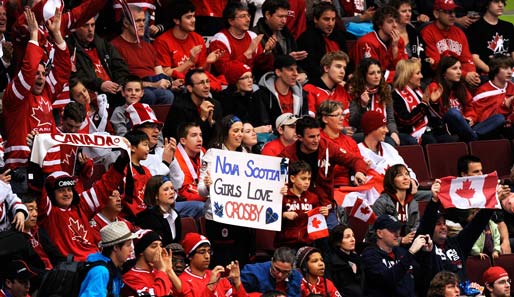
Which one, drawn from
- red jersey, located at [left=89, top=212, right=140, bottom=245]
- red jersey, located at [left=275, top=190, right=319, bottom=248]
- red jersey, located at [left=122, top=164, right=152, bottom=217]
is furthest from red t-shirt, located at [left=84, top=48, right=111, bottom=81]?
red jersey, located at [left=89, top=212, right=140, bottom=245]

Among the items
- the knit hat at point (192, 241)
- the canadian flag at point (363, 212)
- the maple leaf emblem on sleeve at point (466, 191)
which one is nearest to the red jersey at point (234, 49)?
the canadian flag at point (363, 212)

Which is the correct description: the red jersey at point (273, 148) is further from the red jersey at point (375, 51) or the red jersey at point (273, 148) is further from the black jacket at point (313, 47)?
the red jersey at point (375, 51)

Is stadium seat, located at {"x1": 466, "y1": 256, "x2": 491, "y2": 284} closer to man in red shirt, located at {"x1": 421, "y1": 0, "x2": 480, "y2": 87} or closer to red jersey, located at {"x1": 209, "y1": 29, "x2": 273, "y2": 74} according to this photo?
red jersey, located at {"x1": 209, "y1": 29, "x2": 273, "y2": 74}

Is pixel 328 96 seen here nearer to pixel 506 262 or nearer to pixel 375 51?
pixel 375 51

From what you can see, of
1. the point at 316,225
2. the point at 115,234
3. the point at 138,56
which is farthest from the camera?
the point at 138,56

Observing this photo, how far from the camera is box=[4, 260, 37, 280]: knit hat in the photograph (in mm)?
11367

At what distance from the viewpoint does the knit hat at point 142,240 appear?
39.3ft

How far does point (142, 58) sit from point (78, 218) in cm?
326

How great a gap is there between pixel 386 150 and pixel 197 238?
3.23 meters

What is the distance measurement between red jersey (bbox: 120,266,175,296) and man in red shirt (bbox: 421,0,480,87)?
662 cm

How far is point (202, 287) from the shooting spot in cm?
1238

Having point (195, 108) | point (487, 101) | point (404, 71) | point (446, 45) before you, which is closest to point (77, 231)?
point (195, 108)

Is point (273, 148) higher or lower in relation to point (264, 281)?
higher

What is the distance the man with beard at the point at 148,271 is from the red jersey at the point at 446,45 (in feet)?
21.7
